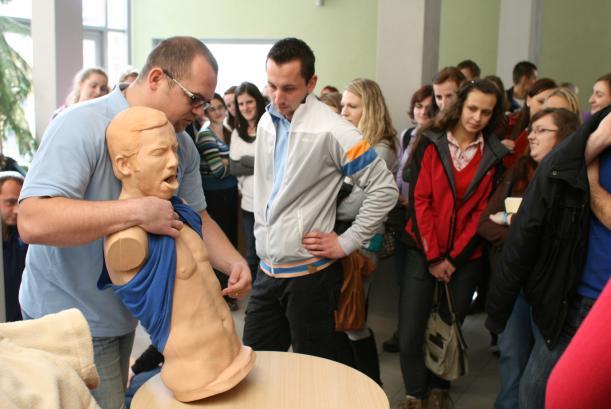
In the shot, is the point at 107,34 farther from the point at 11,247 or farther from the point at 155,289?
the point at 155,289

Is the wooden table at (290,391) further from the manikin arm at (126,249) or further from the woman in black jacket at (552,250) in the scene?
the woman in black jacket at (552,250)

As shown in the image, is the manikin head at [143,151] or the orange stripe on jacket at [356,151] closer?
the manikin head at [143,151]

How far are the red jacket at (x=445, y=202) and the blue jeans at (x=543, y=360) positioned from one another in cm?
82

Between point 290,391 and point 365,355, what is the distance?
1.57 metres

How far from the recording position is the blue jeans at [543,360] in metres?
Result: 2.36

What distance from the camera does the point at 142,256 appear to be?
163 centimetres

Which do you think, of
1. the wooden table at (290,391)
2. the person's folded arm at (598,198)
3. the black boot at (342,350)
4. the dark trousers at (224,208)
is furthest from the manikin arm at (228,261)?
the dark trousers at (224,208)

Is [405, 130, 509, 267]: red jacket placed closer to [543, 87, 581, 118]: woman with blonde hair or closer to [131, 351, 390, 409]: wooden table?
[543, 87, 581, 118]: woman with blonde hair

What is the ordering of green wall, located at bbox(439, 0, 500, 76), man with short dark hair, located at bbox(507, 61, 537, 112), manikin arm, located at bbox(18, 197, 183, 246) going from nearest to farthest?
manikin arm, located at bbox(18, 197, 183, 246) → man with short dark hair, located at bbox(507, 61, 537, 112) → green wall, located at bbox(439, 0, 500, 76)

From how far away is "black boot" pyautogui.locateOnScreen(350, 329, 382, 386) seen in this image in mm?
3311

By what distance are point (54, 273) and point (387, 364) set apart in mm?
2745

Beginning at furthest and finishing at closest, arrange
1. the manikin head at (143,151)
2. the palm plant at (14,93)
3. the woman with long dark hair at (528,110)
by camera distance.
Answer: the palm plant at (14,93) → the woman with long dark hair at (528,110) → the manikin head at (143,151)

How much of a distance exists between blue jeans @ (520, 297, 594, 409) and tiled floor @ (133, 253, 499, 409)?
1183 mm

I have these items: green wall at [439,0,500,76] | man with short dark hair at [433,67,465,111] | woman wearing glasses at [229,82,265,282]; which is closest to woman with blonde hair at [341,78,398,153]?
man with short dark hair at [433,67,465,111]
